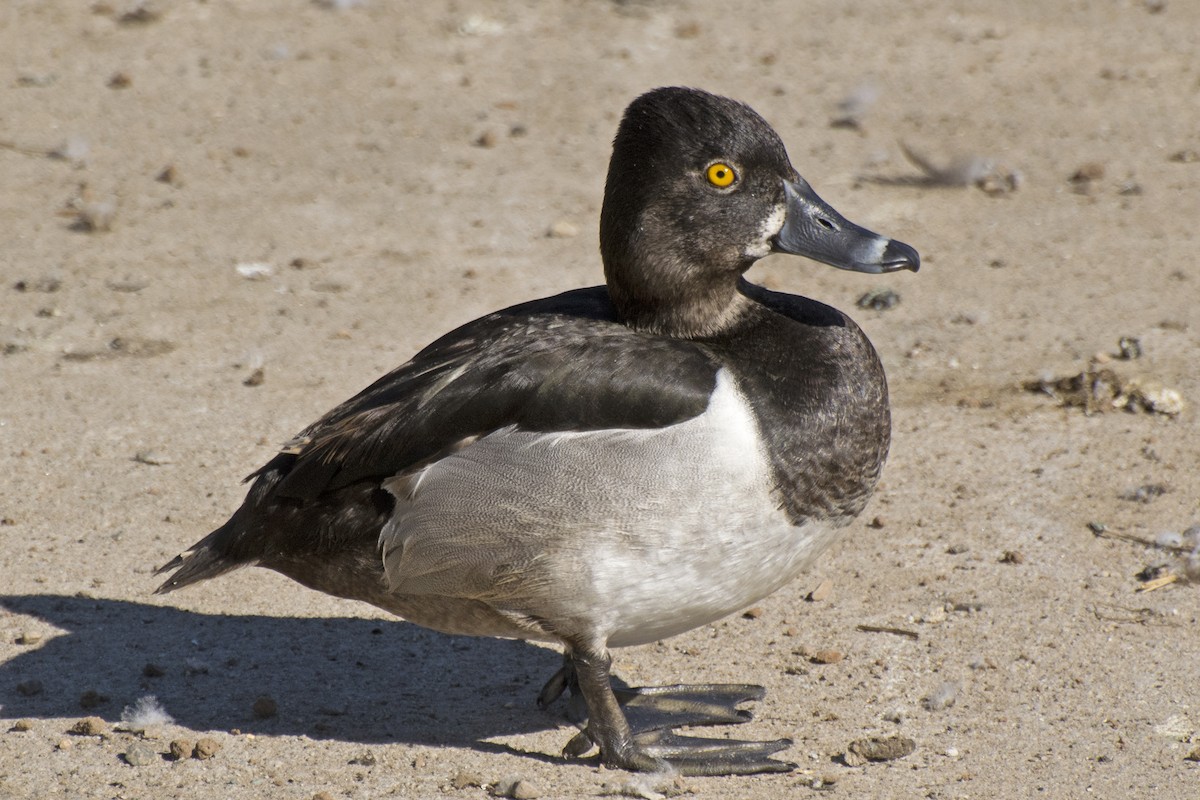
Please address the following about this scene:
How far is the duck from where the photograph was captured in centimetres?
346

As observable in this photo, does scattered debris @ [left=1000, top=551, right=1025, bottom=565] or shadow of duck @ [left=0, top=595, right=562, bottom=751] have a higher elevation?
scattered debris @ [left=1000, top=551, right=1025, bottom=565]

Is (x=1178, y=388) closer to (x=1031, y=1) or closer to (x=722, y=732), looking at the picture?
(x=722, y=732)

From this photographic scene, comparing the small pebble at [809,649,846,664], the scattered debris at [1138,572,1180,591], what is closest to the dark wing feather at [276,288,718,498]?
the small pebble at [809,649,846,664]

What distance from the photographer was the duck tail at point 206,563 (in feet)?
12.6

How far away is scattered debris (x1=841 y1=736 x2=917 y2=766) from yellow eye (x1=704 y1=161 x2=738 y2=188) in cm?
143

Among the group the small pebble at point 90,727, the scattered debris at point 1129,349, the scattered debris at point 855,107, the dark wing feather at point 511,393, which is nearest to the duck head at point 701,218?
the dark wing feather at point 511,393

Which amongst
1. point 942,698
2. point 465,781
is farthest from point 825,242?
point 465,781

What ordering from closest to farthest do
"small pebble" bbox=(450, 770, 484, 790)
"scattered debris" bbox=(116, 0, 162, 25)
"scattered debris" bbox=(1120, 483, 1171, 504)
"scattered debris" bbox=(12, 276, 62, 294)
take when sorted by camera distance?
1. "small pebble" bbox=(450, 770, 484, 790)
2. "scattered debris" bbox=(1120, 483, 1171, 504)
3. "scattered debris" bbox=(12, 276, 62, 294)
4. "scattered debris" bbox=(116, 0, 162, 25)

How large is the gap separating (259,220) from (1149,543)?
417 cm

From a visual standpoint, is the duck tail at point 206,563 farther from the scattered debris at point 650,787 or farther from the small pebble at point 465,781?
the scattered debris at point 650,787

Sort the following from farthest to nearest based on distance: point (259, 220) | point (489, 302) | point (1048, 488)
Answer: point (259, 220) → point (489, 302) → point (1048, 488)

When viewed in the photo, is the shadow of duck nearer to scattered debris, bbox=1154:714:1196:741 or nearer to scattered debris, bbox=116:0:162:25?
scattered debris, bbox=1154:714:1196:741

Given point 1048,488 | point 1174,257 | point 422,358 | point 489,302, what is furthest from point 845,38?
point 422,358

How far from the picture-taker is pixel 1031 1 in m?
Answer: 8.60
